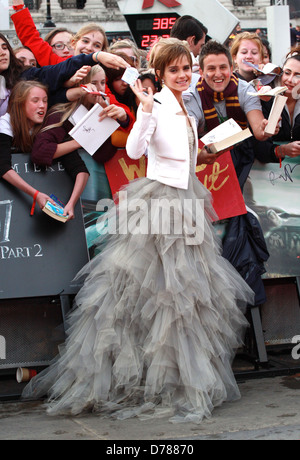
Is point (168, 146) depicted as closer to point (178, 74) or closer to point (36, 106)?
point (178, 74)

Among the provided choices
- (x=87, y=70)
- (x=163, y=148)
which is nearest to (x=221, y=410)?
(x=163, y=148)

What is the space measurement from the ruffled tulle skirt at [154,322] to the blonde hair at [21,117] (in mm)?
978

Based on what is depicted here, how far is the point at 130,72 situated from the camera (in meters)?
4.27

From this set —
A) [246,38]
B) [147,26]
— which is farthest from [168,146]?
[147,26]

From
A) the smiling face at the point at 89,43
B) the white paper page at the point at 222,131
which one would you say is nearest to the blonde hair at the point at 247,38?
the smiling face at the point at 89,43

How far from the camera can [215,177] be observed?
508cm

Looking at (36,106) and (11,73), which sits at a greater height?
(11,73)

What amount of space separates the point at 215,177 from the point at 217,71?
78cm

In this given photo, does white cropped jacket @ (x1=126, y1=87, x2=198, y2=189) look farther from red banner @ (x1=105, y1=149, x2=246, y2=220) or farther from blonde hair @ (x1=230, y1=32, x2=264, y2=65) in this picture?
blonde hair @ (x1=230, y1=32, x2=264, y2=65)

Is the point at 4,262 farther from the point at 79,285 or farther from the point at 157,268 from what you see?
the point at 157,268

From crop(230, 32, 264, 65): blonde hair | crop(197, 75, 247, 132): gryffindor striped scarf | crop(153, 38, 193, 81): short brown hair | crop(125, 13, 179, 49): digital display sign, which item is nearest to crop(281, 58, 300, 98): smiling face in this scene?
crop(197, 75, 247, 132): gryffindor striped scarf

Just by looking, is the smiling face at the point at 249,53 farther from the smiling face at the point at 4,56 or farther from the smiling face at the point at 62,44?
the smiling face at the point at 4,56

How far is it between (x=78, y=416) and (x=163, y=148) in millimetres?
1735

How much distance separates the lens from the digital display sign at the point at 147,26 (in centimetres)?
901
